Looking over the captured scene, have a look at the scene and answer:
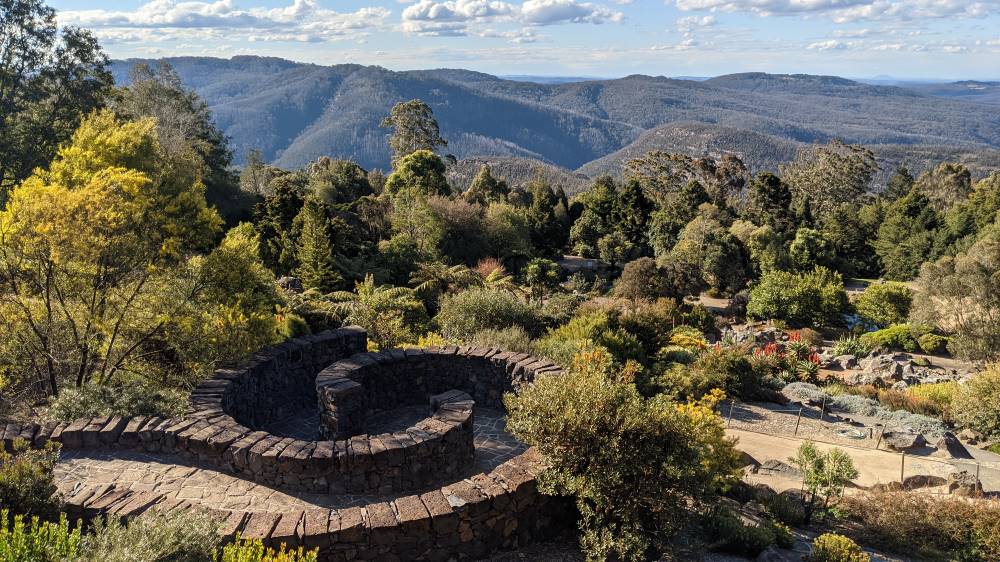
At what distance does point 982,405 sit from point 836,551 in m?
9.37

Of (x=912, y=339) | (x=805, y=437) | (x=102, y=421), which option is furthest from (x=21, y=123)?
(x=912, y=339)

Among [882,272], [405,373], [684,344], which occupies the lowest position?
[882,272]

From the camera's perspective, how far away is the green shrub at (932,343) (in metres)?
23.8

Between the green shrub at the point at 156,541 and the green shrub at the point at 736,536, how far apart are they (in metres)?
5.42

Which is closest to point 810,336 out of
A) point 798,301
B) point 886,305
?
point 798,301

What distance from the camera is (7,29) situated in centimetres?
1966

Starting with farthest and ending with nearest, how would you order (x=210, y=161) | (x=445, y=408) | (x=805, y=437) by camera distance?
(x=210, y=161) → (x=805, y=437) → (x=445, y=408)

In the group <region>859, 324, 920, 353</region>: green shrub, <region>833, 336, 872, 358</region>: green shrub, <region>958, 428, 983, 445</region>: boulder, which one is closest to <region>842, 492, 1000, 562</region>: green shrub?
<region>958, 428, 983, 445</region>: boulder

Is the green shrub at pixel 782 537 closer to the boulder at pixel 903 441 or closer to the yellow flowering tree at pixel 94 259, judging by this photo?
the boulder at pixel 903 441

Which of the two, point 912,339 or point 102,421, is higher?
point 102,421

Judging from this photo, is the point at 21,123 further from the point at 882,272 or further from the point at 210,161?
the point at 882,272

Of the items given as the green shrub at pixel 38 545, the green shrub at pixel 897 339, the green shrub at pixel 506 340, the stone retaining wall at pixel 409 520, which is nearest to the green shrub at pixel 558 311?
the green shrub at pixel 506 340

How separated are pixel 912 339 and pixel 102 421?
87.7ft

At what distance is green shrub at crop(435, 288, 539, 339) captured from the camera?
561 inches
